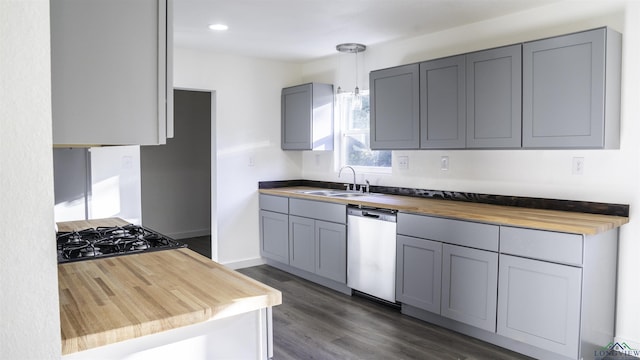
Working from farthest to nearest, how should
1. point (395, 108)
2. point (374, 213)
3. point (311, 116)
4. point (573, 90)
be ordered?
point (311, 116), point (395, 108), point (374, 213), point (573, 90)

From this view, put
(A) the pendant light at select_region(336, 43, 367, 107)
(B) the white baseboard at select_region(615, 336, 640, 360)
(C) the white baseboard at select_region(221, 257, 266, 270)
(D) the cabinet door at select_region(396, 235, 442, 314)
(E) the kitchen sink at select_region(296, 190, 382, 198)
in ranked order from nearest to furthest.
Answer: (B) the white baseboard at select_region(615, 336, 640, 360) → (D) the cabinet door at select_region(396, 235, 442, 314) → (A) the pendant light at select_region(336, 43, 367, 107) → (E) the kitchen sink at select_region(296, 190, 382, 198) → (C) the white baseboard at select_region(221, 257, 266, 270)

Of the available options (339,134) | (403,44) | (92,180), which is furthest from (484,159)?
(92,180)

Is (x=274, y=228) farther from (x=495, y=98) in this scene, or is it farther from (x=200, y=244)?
(x=495, y=98)

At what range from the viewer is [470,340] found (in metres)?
3.13

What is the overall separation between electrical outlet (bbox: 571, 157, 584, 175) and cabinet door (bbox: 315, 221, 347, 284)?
182 centimetres

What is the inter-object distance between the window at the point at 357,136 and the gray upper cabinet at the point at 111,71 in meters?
3.35

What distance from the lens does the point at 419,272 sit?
343 cm

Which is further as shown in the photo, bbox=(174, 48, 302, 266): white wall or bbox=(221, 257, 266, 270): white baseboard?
bbox=(221, 257, 266, 270): white baseboard

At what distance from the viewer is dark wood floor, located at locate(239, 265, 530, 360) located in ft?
9.66

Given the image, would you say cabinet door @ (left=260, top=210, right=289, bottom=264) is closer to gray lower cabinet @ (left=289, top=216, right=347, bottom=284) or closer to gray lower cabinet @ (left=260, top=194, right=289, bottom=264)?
gray lower cabinet @ (left=260, top=194, right=289, bottom=264)

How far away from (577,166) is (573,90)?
0.58 meters

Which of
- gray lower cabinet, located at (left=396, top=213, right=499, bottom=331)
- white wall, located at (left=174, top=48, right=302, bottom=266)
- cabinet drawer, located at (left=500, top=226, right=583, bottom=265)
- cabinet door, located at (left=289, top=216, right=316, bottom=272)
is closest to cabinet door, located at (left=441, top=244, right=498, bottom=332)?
gray lower cabinet, located at (left=396, top=213, right=499, bottom=331)

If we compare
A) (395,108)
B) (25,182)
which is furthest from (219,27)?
(25,182)

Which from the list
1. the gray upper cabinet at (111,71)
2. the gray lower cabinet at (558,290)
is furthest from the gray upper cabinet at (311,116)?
the gray upper cabinet at (111,71)
